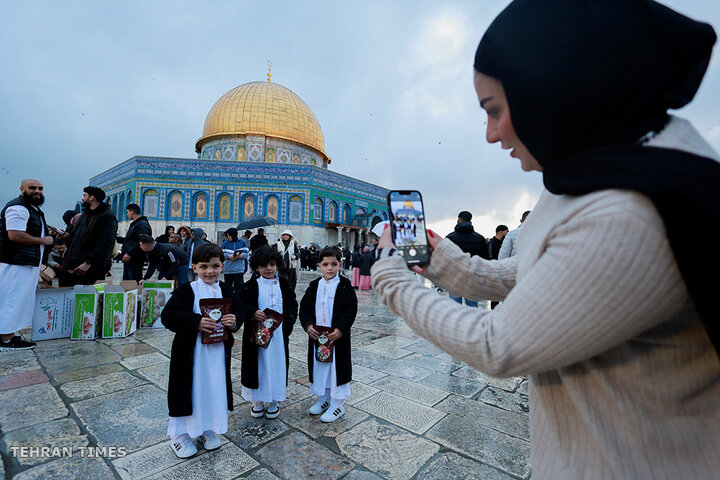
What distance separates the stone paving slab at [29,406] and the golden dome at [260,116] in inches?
1045

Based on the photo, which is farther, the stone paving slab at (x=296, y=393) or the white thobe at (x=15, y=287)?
the white thobe at (x=15, y=287)

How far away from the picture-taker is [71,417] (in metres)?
2.48

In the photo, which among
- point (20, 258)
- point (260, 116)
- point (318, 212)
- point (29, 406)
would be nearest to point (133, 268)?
point (20, 258)

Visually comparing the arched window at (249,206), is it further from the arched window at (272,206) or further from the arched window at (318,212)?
the arched window at (318,212)

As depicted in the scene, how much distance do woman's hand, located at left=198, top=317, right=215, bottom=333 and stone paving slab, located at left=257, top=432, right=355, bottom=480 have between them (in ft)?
2.68

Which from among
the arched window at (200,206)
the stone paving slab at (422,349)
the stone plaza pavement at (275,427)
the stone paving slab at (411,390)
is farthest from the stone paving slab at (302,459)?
the arched window at (200,206)

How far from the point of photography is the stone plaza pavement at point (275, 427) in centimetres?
198

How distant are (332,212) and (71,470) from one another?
26.5m

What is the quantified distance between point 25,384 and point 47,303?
6.00 ft

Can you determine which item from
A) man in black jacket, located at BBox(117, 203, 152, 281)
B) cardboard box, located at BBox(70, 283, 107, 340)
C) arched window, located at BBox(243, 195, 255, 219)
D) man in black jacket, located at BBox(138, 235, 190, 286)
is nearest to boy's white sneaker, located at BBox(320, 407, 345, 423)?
cardboard box, located at BBox(70, 283, 107, 340)

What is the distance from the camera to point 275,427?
8.09 ft

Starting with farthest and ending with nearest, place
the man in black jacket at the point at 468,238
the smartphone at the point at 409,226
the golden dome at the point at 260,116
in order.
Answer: the golden dome at the point at 260,116 → the man in black jacket at the point at 468,238 → the smartphone at the point at 409,226

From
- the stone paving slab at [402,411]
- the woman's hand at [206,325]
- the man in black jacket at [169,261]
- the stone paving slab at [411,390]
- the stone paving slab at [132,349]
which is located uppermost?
the man in black jacket at [169,261]

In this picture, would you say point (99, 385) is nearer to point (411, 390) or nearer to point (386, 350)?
point (411, 390)
